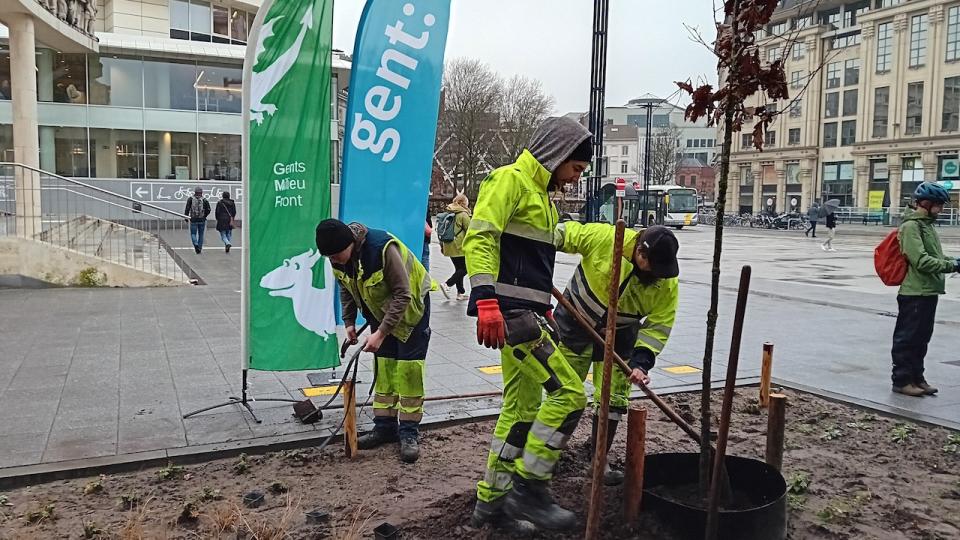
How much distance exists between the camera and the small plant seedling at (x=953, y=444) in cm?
480

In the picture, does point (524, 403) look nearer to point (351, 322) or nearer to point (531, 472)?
point (531, 472)

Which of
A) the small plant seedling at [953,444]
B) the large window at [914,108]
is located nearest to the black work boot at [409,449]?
the small plant seedling at [953,444]

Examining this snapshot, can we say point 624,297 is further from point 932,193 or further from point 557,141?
point 932,193

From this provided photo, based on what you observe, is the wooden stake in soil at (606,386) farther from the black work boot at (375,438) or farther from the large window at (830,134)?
the large window at (830,134)

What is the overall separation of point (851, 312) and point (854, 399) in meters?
5.64

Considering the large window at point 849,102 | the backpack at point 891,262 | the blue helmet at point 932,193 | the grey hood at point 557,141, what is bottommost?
the backpack at point 891,262

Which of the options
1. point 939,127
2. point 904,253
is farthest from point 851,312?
point 939,127

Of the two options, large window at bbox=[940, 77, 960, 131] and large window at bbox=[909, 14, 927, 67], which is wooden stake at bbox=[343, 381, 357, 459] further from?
large window at bbox=[909, 14, 927, 67]

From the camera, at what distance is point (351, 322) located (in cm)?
493

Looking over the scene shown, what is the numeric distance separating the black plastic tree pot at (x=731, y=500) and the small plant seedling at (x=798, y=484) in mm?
676

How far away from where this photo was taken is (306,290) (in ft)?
18.2

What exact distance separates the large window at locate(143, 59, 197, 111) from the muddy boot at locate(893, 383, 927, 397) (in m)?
29.4

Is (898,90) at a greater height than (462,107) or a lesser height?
greater

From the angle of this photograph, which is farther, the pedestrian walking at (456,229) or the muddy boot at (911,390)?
the pedestrian walking at (456,229)
